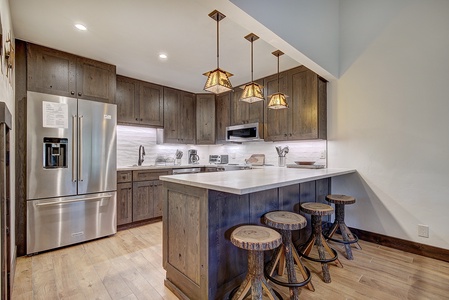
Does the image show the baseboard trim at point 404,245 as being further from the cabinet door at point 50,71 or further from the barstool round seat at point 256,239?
the cabinet door at point 50,71

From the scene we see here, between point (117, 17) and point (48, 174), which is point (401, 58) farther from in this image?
point (48, 174)

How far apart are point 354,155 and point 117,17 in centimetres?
332

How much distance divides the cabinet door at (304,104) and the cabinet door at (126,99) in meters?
2.70

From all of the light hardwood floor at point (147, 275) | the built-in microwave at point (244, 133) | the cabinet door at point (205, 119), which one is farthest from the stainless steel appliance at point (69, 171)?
the built-in microwave at point (244, 133)

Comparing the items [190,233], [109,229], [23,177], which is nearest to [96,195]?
[109,229]

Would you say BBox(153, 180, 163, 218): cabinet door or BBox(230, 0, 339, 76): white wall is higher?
BBox(230, 0, 339, 76): white wall

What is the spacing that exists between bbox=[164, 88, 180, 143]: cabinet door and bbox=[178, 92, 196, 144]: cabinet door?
10cm

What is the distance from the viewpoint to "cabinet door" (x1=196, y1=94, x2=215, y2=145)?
473 centimetres

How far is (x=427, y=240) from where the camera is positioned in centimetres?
246

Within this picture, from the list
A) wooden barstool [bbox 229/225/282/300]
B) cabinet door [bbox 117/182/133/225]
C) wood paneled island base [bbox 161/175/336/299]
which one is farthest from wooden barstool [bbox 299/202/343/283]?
cabinet door [bbox 117/182/133/225]

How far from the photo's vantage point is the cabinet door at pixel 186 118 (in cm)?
455

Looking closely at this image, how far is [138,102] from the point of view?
389 cm

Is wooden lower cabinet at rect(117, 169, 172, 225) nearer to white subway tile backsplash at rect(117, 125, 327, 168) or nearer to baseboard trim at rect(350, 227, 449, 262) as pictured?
white subway tile backsplash at rect(117, 125, 327, 168)

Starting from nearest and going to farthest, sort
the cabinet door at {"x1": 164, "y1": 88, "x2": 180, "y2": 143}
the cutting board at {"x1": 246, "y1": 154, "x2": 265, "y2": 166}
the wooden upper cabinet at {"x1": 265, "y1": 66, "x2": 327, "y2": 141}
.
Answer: the wooden upper cabinet at {"x1": 265, "y1": 66, "x2": 327, "y2": 141} < the cutting board at {"x1": 246, "y1": 154, "x2": 265, "y2": 166} < the cabinet door at {"x1": 164, "y1": 88, "x2": 180, "y2": 143}
